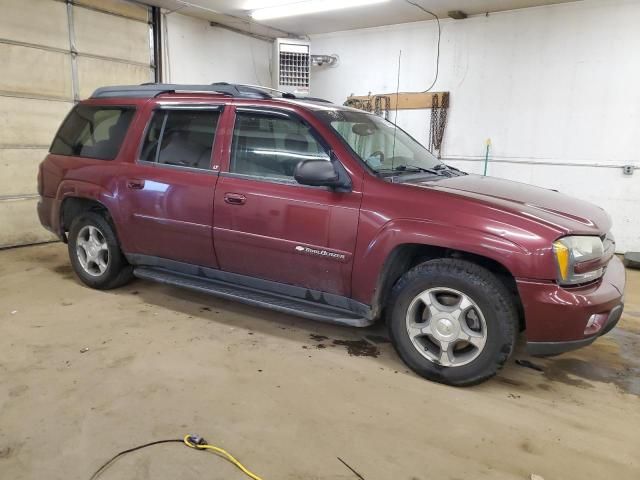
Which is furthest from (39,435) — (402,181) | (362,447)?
(402,181)

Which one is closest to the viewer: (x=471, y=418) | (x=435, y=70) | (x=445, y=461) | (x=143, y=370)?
(x=445, y=461)

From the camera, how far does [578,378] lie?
2.78 metres

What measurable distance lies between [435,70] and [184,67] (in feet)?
13.1

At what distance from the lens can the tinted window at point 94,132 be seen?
3.70m

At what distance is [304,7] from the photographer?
20.9ft

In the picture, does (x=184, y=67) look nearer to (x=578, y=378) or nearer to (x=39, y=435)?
(x=39, y=435)

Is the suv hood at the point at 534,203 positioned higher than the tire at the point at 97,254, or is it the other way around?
the suv hood at the point at 534,203

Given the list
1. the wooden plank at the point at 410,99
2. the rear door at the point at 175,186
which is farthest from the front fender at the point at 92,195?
the wooden plank at the point at 410,99

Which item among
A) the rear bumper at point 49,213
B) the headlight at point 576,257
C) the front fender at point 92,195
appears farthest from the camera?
the rear bumper at point 49,213

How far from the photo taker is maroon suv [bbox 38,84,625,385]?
2402mm

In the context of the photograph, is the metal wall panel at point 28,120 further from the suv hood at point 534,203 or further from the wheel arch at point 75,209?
the suv hood at point 534,203

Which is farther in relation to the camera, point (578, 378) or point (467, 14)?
point (467, 14)

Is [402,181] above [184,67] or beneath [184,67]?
beneath

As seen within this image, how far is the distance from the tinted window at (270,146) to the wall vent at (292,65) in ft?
15.7
